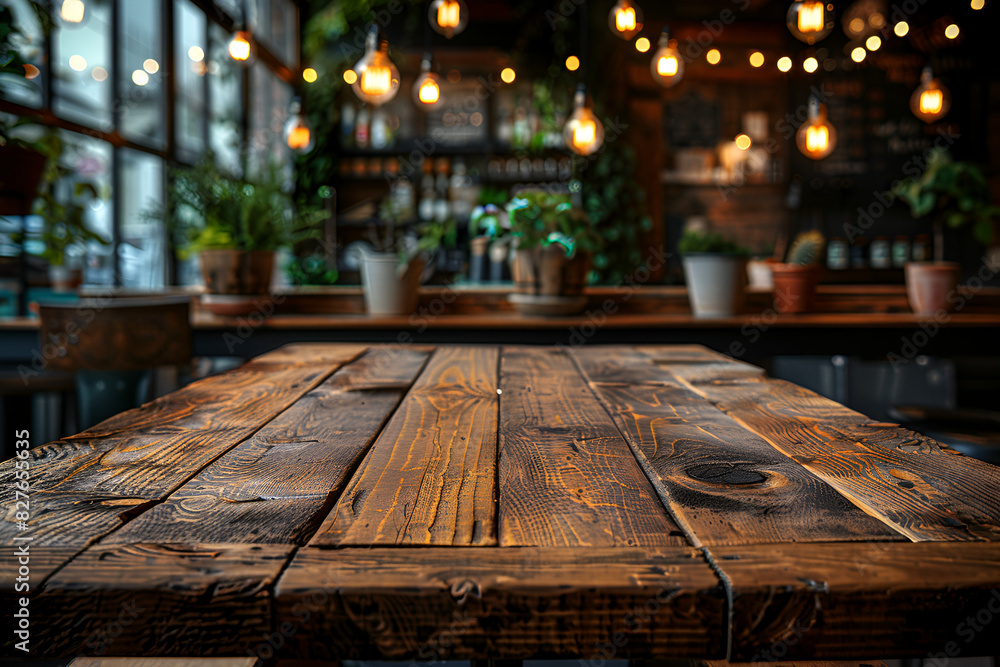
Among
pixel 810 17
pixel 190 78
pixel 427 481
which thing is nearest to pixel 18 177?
pixel 427 481

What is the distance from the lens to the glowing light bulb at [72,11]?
9.81ft

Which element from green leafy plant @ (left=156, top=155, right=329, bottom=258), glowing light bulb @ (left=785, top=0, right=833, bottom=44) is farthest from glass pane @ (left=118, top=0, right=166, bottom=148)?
glowing light bulb @ (left=785, top=0, right=833, bottom=44)

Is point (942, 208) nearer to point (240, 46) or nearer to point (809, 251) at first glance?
point (809, 251)

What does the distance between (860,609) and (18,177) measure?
217cm

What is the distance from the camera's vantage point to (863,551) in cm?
49

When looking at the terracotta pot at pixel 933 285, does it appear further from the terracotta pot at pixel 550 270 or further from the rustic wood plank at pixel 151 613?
the rustic wood plank at pixel 151 613

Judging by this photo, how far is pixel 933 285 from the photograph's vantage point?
2816 mm

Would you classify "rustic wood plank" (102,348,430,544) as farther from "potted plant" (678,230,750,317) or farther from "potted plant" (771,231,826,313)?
"potted plant" (771,231,826,313)

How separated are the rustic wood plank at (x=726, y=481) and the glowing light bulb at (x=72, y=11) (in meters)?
3.21

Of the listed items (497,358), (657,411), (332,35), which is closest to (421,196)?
(332,35)

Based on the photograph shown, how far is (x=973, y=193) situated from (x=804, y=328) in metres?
1.22

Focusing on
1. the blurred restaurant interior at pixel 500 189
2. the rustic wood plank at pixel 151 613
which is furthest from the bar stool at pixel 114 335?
the rustic wood plank at pixel 151 613

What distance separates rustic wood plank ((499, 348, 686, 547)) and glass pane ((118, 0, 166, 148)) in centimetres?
345

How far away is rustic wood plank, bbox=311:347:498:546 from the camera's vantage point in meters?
0.53
